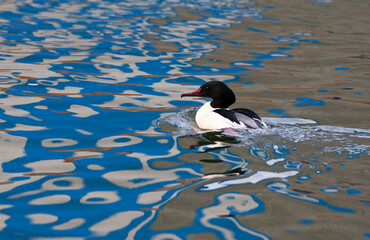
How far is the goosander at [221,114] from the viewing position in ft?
25.3

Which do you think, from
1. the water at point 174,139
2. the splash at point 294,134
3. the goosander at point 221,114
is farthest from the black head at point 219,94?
the water at point 174,139

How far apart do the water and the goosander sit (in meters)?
0.16

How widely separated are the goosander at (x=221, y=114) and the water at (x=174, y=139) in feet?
0.54

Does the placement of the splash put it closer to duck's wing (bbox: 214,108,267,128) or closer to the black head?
duck's wing (bbox: 214,108,267,128)

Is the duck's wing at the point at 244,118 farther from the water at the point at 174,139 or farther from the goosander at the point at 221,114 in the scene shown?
the water at the point at 174,139

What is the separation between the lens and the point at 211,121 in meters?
7.97

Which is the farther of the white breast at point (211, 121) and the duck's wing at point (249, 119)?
Answer: the white breast at point (211, 121)

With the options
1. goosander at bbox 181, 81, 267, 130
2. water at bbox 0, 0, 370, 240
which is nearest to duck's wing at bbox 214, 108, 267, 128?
goosander at bbox 181, 81, 267, 130

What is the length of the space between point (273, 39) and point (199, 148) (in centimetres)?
1052

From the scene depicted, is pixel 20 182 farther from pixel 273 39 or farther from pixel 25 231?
pixel 273 39

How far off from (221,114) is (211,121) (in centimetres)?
17

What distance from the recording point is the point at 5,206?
17.1 ft

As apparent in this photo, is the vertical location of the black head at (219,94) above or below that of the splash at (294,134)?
above

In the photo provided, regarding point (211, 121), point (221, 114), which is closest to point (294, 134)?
point (221, 114)
